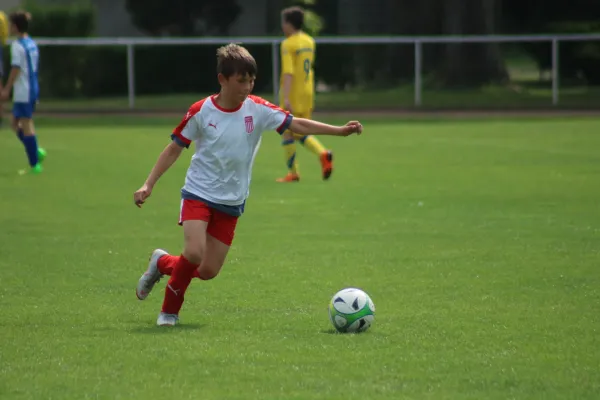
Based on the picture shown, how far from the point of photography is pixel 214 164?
7055 millimetres

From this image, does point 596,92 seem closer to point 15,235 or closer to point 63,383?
point 15,235

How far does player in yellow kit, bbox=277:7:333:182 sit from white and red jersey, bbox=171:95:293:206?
7.74 meters

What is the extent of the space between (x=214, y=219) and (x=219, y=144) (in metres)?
0.47

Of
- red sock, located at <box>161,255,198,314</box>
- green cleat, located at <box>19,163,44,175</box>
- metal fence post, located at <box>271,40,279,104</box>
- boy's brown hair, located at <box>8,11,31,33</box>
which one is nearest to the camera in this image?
red sock, located at <box>161,255,198,314</box>

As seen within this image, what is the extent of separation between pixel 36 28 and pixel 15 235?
79.1 ft

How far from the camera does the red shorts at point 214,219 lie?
7.02 m

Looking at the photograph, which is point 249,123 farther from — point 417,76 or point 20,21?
point 417,76

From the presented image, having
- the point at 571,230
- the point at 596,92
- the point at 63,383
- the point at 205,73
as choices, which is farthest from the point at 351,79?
the point at 63,383

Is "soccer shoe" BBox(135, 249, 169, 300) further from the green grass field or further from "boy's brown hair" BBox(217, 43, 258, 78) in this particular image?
"boy's brown hair" BBox(217, 43, 258, 78)

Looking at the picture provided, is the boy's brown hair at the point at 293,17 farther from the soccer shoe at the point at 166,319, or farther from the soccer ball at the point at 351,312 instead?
the soccer ball at the point at 351,312

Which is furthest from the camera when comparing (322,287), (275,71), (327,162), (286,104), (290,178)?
(275,71)

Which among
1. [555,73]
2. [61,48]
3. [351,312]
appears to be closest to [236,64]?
[351,312]

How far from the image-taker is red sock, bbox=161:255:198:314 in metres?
6.99

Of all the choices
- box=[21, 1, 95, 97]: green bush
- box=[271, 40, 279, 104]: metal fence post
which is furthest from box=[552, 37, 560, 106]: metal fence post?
box=[21, 1, 95, 97]: green bush
